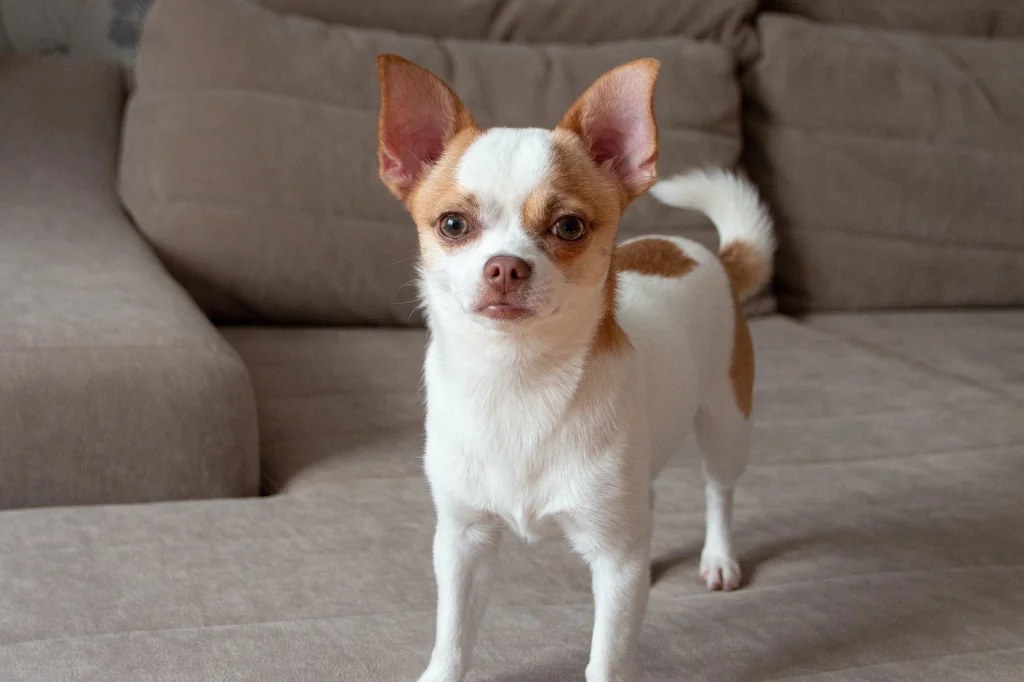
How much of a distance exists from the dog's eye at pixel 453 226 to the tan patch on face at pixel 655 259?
365 mm

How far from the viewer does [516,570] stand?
1.27 metres

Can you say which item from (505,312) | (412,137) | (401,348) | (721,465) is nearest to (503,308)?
(505,312)

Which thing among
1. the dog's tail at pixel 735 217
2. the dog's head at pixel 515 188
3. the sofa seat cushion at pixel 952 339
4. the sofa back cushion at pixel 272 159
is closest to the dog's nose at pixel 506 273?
the dog's head at pixel 515 188

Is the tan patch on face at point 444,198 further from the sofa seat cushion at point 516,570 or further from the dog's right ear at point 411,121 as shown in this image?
the sofa seat cushion at point 516,570

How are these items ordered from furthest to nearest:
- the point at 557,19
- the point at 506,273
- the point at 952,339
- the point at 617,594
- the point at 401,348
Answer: the point at 557,19, the point at 952,339, the point at 401,348, the point at 617,594, the point at 506,273

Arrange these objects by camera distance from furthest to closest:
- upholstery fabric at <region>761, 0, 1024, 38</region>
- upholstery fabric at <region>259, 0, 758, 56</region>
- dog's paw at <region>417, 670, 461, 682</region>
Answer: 1. upholstery fabric at <region>761, 0, 1024, 38</region>
2. upholstery fabric at <region>259, 0, 758, 56</region>
3. dog's paw at <region>417, 670, 461, 682</region>

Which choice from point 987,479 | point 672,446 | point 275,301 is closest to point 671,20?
point 275,301

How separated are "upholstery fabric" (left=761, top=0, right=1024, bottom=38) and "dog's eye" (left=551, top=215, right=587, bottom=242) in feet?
5.54

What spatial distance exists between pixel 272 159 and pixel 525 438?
1131mm

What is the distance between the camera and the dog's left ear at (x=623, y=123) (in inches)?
40.6

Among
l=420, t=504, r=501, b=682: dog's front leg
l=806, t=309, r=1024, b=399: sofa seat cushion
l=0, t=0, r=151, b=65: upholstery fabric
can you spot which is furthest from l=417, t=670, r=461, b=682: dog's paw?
l=0, t=0, r=151, b=65: upholstery fabric

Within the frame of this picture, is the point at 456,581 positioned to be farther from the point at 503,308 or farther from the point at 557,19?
the point at 557,19

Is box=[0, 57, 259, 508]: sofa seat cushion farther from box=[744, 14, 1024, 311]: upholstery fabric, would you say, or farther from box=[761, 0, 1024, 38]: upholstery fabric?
box=[761, 0, 1024, 38]: upholstery fabric

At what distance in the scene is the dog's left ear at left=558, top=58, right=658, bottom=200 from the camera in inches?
40.6
